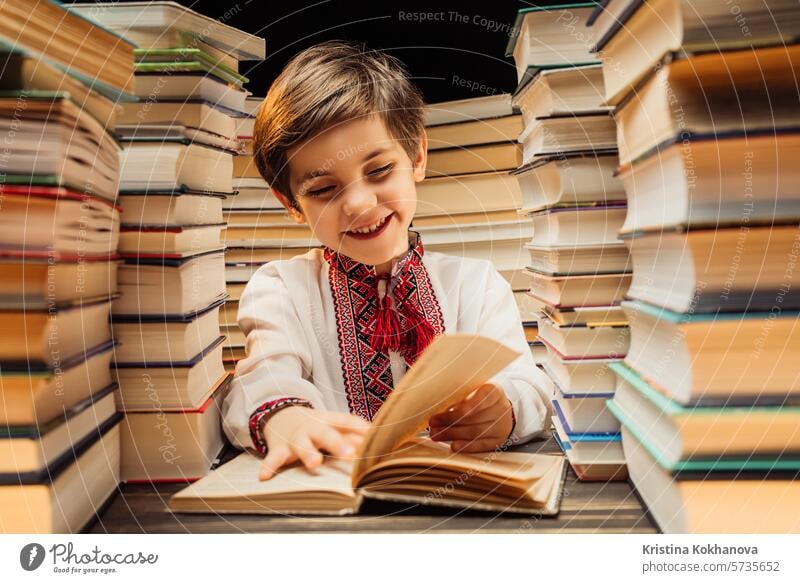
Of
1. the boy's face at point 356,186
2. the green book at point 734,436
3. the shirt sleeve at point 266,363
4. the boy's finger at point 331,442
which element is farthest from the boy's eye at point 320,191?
the green book at point 734,436

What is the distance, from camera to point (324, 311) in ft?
2.15

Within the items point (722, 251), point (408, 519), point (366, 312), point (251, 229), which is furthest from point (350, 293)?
point (722, 251)

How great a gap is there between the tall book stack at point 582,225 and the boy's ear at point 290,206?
0.23 meters

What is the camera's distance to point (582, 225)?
22.7 inches

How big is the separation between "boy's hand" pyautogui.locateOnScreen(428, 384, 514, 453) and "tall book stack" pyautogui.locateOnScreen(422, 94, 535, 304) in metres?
0.14

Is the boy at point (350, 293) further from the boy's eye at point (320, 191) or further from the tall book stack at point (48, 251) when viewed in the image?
the tall book stack at point (48, 251)

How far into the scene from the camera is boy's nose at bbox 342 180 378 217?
0.57 meters

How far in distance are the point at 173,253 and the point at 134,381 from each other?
13 cm

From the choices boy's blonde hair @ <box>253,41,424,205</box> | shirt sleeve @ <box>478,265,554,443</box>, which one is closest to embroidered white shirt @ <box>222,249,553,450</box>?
shirt sleeve @ <box>478,265,554,443</box>

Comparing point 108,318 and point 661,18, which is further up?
point 661,18

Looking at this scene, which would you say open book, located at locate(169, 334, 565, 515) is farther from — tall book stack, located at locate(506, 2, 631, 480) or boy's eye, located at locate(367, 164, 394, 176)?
boy's eye, located at locate(367, 164, 394, 176)

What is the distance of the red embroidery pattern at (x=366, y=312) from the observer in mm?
633
